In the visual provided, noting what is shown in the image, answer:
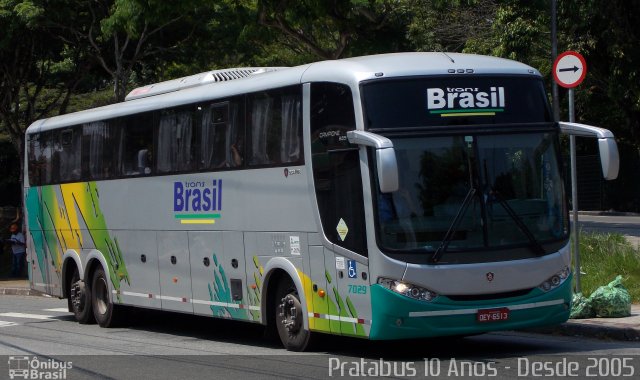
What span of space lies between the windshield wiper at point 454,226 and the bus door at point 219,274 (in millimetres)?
3428

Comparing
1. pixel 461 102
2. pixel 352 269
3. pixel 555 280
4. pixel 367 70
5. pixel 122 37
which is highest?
pixel 122 37

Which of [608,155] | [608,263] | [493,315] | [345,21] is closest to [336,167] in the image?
[493,315]

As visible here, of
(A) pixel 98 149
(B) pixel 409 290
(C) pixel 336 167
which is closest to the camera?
(B) pixel 409 290

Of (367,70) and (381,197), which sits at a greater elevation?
(367,70)

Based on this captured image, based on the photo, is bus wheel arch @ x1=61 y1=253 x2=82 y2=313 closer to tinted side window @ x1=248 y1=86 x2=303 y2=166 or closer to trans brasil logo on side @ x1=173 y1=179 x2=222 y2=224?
trans brasil logo on side @ x1=173 y1=179 x2=222 y2=224

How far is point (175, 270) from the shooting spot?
1617 cm

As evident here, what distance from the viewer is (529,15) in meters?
30.7

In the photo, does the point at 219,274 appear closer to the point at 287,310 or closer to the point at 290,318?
the point at 287,310

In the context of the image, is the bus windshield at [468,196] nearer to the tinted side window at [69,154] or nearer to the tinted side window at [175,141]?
the tinted side window at [175,141]

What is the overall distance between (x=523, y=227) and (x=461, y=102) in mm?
1515

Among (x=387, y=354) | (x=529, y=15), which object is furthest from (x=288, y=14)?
(x=387, y=354)

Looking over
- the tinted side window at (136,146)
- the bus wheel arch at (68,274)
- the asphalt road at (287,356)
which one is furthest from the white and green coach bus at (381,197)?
the bus wheel arch at (68,274)

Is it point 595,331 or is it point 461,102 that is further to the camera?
point 595,331

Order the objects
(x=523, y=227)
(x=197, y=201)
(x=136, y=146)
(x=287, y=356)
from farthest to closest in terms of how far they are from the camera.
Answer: (x=136, y=146), (x=197, y=201), (x=287, y=356), (x=523, y=227)
